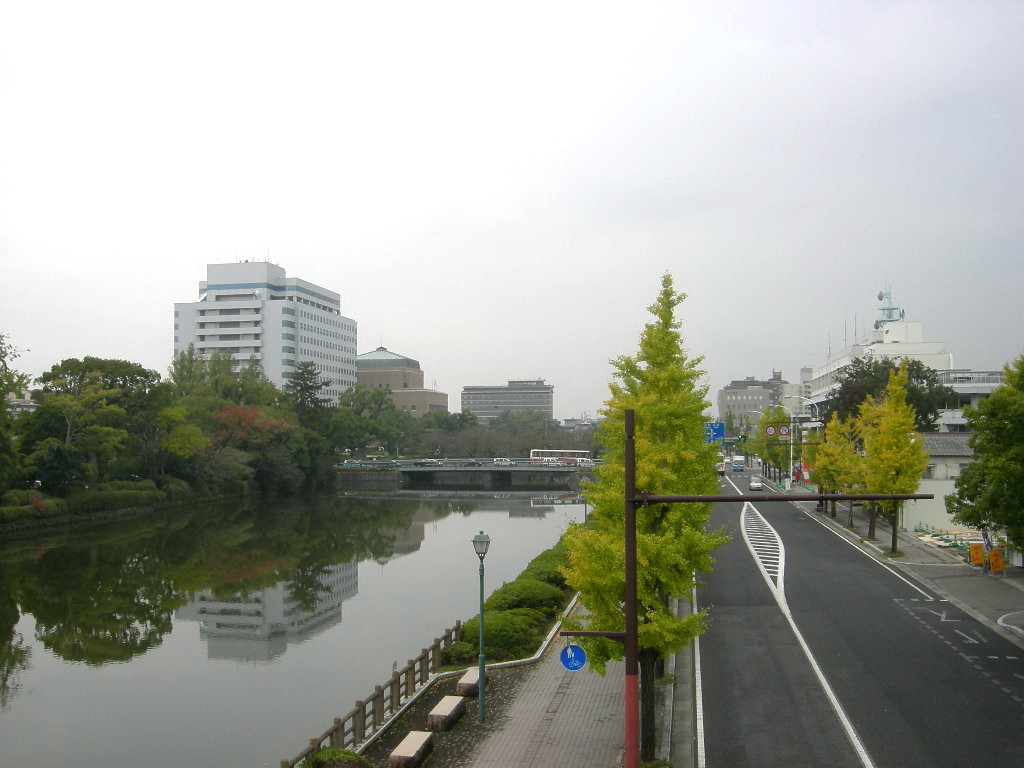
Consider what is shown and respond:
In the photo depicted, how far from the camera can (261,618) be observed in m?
33.2

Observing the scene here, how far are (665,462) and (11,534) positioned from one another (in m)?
49.7

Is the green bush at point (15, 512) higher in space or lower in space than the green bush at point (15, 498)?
lower

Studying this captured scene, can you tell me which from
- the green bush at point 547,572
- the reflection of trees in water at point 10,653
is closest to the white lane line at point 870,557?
the green bush at point 547,572

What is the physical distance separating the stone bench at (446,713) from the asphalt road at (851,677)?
205 inches

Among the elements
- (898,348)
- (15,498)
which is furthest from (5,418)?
(898,348)

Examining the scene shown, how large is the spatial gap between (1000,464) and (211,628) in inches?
1083

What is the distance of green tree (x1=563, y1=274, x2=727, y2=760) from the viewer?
15914 millimetres

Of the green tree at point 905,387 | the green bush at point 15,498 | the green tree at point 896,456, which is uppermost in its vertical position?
the green tree at point 905,387

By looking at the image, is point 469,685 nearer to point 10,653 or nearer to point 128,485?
point 10,653

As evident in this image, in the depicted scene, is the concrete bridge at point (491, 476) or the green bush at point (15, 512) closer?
the green bush at point (15, 512)

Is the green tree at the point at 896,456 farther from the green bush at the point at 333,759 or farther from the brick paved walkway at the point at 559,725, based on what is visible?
the green bush at the point at 333,759

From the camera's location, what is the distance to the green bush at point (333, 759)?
14977 mm

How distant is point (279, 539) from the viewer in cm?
5566

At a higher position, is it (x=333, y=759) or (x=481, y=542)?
(x=481, y=542)
